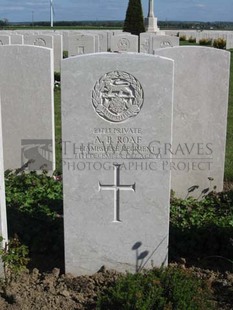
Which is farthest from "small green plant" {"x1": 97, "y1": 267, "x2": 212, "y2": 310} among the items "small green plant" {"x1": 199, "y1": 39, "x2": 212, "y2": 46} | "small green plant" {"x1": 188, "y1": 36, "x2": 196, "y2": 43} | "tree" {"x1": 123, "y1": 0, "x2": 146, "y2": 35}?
"small green plant" {"x1": 188, "y1": 36, "x2": 196, "y2": 43}

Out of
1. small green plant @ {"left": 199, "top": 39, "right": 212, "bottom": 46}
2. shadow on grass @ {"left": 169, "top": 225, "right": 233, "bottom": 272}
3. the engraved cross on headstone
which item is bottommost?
shadow on grass @ {"left": 169, "top": 225, "right": 233, "bottom": 272}

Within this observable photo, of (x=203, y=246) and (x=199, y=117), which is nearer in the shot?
(x=203, y=246)

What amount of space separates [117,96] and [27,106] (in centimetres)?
264

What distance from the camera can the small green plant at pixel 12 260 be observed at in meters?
3.64

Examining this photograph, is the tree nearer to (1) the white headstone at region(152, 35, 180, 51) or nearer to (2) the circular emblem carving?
(1) the white headstone at region(152, 35, 180, 51)

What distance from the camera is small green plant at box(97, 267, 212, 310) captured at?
10.3 feet

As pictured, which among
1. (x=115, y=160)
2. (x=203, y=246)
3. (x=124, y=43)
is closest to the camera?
(x=115, y=160)

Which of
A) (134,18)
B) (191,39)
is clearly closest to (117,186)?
(134,18)

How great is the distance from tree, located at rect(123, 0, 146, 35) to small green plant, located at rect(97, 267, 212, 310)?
23.5 meters

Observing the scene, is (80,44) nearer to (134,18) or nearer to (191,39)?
(134,18)

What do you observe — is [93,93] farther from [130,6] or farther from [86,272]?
[130,6]

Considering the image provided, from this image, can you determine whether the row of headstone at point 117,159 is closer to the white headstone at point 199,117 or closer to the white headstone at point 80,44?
the white headstone at point 199,117

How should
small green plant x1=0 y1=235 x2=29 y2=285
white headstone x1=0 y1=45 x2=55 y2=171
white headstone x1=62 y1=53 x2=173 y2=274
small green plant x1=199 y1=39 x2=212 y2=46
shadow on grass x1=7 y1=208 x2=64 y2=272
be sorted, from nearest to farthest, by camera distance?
white headstone x1=62 y1=53 x2=173 y2=274 → small green plant x1=0 y1=235 x2=29 y2=285 → shadow on grass x1=7 y1=208 x2=64 y2=272 → white headstone x1=0 y1=45 x2=55 y2=171 → small green plant x1=199 y1=39 x2=212 y2=46

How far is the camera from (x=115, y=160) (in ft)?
12.0
